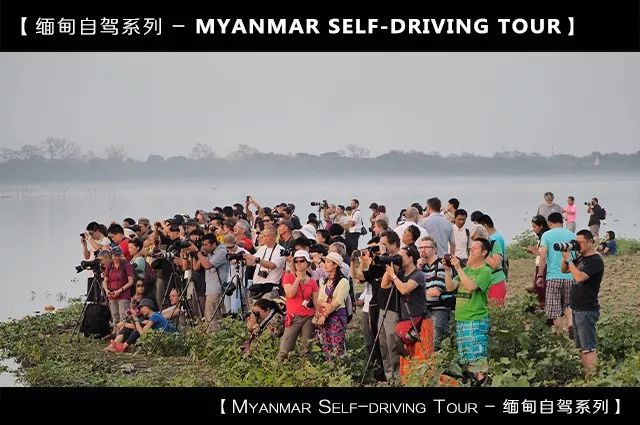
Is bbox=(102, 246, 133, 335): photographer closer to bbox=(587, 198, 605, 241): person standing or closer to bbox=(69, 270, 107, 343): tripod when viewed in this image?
bbox=(69, 270, 107, 343): tripod

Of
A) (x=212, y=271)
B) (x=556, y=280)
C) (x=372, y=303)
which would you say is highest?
(x=212, y=271)

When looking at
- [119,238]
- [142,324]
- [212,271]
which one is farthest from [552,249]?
[119,238]

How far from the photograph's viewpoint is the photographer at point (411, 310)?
8195 millimetres

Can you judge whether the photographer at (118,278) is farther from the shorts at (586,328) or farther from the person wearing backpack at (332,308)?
the shorts at (586,328)

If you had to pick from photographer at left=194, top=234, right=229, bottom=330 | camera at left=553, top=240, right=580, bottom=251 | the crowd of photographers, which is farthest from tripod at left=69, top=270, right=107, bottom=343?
camera at left=553, top=240, right=580, bottom=251

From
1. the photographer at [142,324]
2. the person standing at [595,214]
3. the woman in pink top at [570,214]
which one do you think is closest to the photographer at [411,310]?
the photographer at [142,324]

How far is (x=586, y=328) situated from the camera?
8.40m

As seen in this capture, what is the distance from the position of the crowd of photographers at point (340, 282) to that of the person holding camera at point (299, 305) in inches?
0.4

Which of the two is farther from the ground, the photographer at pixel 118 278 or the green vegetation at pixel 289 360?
the photographer at pixel 118 278

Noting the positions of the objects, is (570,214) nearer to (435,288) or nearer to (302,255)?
(435,288)

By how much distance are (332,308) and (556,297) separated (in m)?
2.13

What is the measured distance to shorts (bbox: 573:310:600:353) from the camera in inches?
330

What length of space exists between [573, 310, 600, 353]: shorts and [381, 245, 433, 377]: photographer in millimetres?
1071
